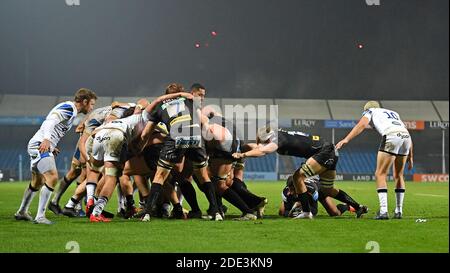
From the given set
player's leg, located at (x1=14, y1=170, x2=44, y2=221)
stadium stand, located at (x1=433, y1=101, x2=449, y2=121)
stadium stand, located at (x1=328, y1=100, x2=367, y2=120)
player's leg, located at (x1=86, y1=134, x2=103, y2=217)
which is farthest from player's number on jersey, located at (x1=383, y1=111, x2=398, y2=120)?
stadium stand, located at (x1=433, y1=101, x2=449, y2=121)

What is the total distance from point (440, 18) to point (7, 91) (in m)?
26.6

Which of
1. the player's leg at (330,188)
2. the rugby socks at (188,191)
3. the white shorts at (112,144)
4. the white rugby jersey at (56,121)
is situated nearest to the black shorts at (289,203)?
the player's leg at (330,188)

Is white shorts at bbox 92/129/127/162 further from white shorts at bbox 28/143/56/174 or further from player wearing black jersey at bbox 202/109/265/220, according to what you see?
player wearing black jersey at bbox 202/109/265/220

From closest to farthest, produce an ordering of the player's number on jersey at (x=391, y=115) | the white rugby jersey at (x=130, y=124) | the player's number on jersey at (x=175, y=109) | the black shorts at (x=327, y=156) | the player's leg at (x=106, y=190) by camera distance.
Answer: the player's leg at (x=106, y=190) < the player's number on jersey at (x=175, y=109) < the white rugby jersey at (x=130, y=124) < the black shorts at (x=327, y=156) < the player's number on jersey at (x=391, y=115)

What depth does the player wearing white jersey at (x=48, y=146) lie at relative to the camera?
9.84 m

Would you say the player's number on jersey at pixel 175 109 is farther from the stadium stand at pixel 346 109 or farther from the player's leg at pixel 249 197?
the stadium stand at pixel 346 109

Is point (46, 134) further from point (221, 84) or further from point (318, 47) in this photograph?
point (221, 84)

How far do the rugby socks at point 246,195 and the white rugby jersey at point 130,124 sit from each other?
78.2 inches

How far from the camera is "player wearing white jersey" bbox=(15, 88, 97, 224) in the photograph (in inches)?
388

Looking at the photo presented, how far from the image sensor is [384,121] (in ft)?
37.1

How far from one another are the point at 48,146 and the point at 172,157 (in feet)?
6.10

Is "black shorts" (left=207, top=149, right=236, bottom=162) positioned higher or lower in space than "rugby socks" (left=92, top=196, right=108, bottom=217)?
higher

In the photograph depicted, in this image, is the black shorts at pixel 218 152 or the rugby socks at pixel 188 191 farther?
the rugby socks at pixel 188 191

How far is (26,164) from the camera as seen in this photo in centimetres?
4347
